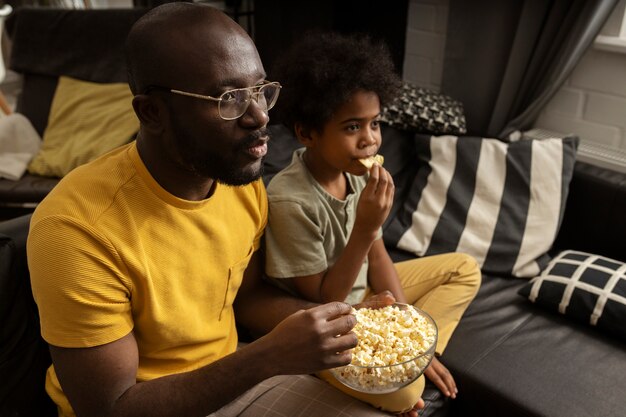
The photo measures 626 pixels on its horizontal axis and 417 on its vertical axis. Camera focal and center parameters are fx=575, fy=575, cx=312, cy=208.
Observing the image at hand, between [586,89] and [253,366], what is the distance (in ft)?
6.17

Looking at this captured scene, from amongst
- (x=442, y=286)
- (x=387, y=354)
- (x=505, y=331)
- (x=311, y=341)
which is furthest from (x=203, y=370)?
(x=505, y=331)

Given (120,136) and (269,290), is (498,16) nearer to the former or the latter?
(269,290)

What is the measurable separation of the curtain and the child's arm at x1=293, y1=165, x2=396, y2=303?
3.98 feet

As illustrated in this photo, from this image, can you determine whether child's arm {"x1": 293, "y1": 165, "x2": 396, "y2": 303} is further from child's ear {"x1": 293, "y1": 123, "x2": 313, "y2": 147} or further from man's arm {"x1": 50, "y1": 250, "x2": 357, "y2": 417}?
man's arm {"x1": 50, "y1": 250, "x2": 357, "y2": 417}

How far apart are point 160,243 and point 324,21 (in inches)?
86.8

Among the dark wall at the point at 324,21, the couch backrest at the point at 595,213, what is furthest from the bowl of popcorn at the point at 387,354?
the dark wall at the point at 324,21

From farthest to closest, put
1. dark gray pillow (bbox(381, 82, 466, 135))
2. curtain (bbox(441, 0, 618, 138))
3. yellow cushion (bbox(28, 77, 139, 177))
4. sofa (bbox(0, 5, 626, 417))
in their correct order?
yellow cushion (bbox(28, 77, 139, 177))
dark gray pillow (bbox(381, 82, 466, 135))
curtain (bbox(441, 0, 618, 138))
sofa (bbox(0, 5, 626, 417))

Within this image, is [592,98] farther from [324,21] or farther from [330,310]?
[330,310]

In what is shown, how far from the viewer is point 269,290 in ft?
4.76

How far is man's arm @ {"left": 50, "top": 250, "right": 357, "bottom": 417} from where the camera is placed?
1.00 meters

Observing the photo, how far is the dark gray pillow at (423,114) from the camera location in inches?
87.9

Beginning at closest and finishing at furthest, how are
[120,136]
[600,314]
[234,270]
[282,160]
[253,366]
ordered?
[253,366]
[234,270]
[600,314]
[282,160]
[120,136]

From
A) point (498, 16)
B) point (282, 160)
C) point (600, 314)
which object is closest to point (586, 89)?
point (498, 16)

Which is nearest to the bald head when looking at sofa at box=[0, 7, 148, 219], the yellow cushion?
the yellow cushion
